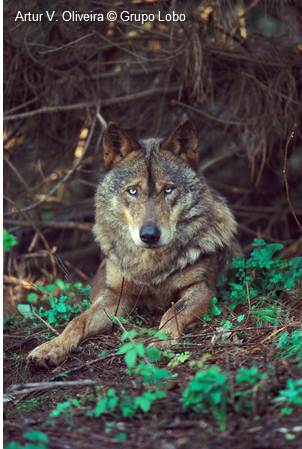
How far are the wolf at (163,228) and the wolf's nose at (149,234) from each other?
3.1 inches

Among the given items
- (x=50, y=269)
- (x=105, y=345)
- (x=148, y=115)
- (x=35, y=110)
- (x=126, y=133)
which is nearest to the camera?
(x=105, y=345)

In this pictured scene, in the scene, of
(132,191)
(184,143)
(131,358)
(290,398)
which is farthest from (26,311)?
(290,398)

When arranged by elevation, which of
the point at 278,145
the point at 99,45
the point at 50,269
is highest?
the point at 99,45

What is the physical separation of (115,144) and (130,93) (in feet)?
6.30

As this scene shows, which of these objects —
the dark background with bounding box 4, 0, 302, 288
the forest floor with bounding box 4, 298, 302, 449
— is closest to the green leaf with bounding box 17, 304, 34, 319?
the dark background with bounding box 4, 0, 302, 288

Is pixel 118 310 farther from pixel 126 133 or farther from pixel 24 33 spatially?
pixel 24 33

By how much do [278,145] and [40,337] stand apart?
148 inches

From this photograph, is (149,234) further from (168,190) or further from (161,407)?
(161,407)

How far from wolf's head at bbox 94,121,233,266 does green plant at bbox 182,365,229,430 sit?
5.45 feet

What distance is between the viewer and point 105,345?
4.71m

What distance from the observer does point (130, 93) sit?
700 cm

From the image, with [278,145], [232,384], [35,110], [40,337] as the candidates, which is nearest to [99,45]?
[35,110]

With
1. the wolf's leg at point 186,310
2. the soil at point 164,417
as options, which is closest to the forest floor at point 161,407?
the soil at point 164,417

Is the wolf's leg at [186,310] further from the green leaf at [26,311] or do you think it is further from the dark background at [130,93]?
the green leaf at [26,311]
